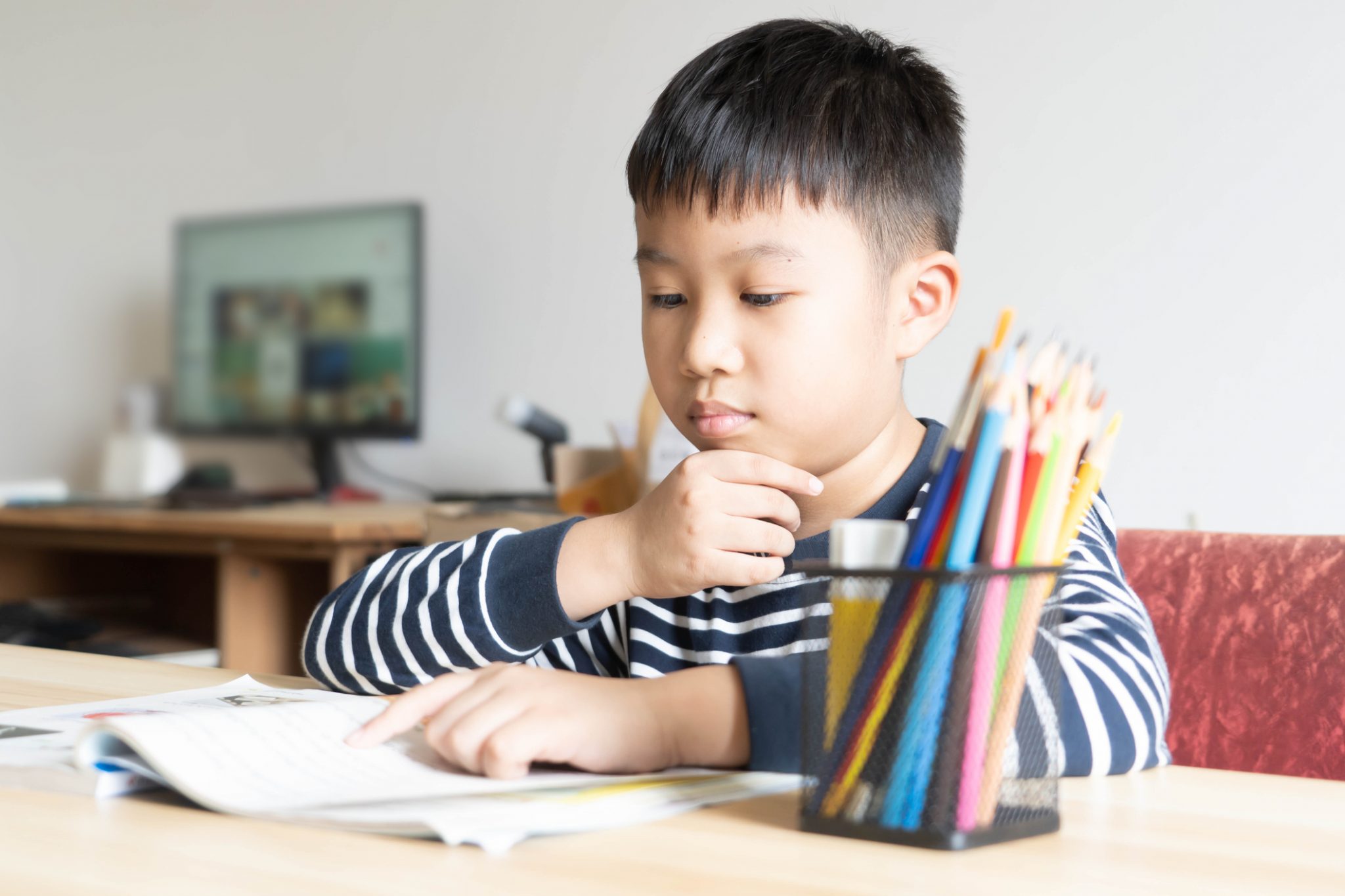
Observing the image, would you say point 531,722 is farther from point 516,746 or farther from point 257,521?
point 257,521

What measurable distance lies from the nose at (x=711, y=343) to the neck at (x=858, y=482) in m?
0.15

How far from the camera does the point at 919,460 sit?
0.96 m

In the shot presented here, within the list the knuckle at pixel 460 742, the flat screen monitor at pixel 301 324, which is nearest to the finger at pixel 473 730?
the knuckle at pixel 460 742

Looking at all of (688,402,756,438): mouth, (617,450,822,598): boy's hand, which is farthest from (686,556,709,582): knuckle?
(688,402,756,438): mouth

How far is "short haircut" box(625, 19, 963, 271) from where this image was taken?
89 centimetres

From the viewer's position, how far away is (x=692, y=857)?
0.45 metres

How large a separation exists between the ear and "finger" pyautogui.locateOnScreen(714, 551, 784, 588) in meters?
0.25

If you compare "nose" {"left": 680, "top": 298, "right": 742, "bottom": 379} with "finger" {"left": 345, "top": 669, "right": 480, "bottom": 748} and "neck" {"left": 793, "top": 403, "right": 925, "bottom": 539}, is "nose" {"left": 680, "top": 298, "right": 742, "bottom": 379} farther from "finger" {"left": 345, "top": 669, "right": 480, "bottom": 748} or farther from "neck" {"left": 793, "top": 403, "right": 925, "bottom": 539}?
"finger" {"left": 345, "top": 669, "right": 480, "bottom": 748}

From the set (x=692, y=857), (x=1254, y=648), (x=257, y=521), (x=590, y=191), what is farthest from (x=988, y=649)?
(x=590, y=191)

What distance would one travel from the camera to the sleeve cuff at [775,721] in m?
0.58

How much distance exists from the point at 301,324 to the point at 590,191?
28.7 inches

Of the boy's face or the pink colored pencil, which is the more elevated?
the boy's face

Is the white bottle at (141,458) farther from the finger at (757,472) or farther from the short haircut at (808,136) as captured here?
the finger at (757,472)

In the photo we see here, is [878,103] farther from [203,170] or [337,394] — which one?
[203,170]
